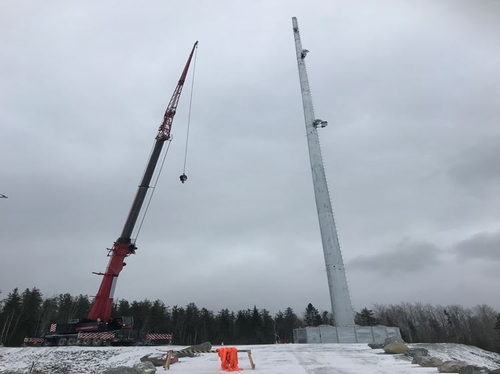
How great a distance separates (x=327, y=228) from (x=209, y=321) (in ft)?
249

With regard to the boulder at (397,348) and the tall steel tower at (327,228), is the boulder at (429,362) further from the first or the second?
the tall steel tower at (327,228)

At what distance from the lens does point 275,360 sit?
49.7ft

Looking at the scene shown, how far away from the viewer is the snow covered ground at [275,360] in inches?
501

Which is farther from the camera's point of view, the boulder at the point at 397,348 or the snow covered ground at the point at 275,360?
the boulder at the point at 397,348

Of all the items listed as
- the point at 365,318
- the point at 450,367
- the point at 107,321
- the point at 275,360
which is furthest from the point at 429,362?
the point at 365,318

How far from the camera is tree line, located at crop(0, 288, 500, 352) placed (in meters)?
73.2

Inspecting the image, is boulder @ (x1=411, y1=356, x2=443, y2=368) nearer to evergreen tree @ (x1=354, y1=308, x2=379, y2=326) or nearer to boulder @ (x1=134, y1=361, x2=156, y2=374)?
boulder @ (x1=134, y1=361, x2=156, y2=374)

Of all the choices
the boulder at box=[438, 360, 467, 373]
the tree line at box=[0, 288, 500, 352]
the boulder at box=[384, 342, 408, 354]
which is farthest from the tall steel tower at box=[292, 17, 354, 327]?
the tree line at box=[0, 288, 500, 352]

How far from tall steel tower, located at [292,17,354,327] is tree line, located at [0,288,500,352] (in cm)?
5765

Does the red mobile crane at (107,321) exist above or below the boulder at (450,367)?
above

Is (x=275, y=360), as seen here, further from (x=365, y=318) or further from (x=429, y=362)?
(x=365, y=318)

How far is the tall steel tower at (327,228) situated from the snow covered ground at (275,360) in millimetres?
7413

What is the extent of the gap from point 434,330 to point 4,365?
327ft

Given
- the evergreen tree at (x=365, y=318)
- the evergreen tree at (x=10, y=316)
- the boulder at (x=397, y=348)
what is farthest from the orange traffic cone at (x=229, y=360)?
the evergreen tree at (x=365, y=318)
